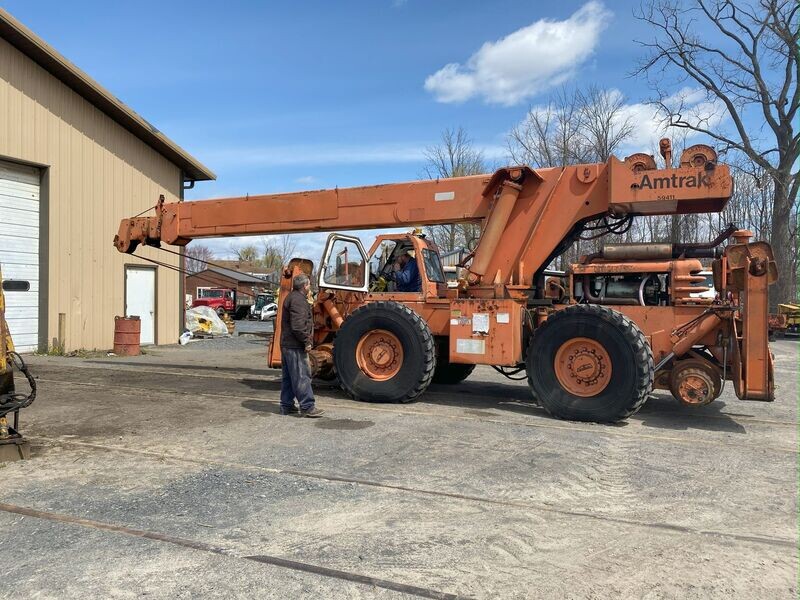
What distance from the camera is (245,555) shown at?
12.0ft

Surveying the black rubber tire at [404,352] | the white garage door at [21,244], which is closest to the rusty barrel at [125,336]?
the white garage door at [21,244]

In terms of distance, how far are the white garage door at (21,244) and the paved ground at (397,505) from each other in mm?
8639

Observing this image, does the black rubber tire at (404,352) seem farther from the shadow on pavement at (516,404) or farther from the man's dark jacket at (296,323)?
the man's dark jacket at (296,323)

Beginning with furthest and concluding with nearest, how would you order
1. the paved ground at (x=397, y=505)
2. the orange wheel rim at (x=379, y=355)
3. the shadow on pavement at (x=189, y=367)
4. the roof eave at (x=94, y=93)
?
the roof eave at (x=94, y=93), the shadow on pavement at (x=189, y=367), the orange wheel rim at (x=379, y=355), the paved ground at (x=397, y=505)

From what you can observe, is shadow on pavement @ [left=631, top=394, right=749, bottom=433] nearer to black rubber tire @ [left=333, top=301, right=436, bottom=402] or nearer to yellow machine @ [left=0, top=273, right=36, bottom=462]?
black rubber tire @ [left=333, top=301, right=436, bottom=402]

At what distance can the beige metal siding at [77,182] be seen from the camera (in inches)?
596

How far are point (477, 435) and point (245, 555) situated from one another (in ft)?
11.8

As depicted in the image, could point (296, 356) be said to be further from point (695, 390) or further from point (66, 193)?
point (66, 193)

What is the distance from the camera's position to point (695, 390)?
738 cm

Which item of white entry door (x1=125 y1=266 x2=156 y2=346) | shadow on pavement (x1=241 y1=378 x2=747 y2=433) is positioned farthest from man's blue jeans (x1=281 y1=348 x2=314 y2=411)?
white entry door (x1=125 y1=266 x2=156 y2=346)

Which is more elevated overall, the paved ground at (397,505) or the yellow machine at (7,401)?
the yellow machine at (7,401)

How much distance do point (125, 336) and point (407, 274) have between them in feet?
33.9

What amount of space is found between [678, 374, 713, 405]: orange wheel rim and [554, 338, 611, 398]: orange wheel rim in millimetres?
921

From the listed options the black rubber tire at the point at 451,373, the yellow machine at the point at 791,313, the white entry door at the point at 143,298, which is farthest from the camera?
the yellow machine at the point at 791,313
